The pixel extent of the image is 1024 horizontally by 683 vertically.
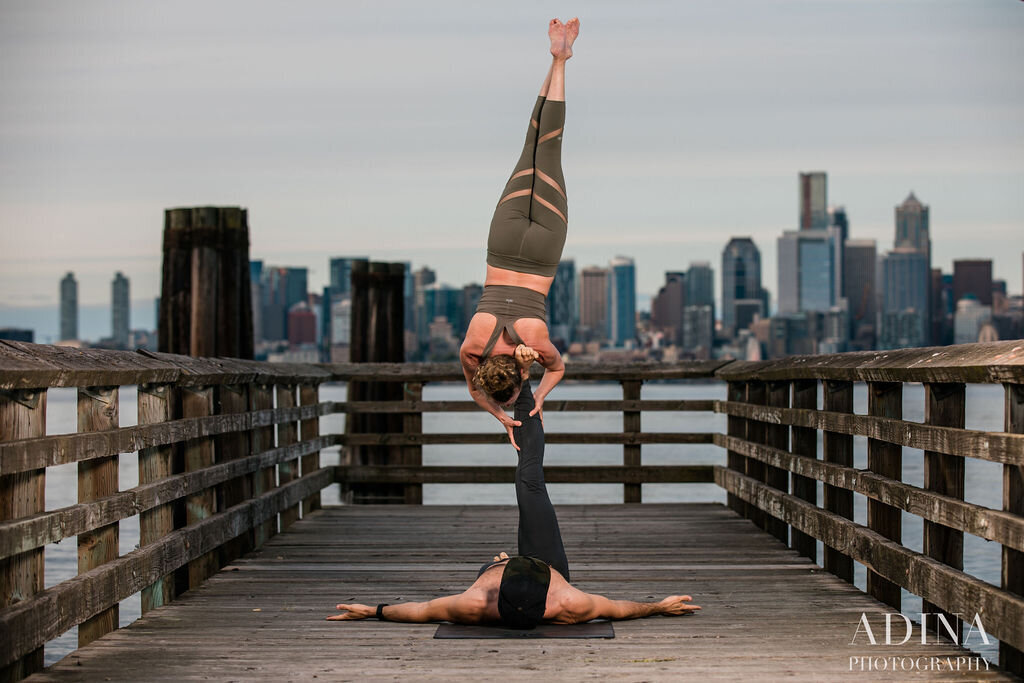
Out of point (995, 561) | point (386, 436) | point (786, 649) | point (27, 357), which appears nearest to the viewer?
point (27, 357)

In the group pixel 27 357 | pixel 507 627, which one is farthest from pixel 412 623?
pixel 27 357

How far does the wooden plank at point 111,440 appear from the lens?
4280 mm

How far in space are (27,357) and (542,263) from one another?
247 cm

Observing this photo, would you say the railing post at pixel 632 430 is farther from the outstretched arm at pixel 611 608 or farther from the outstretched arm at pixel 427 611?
the outstretched arm at pixel 427 611

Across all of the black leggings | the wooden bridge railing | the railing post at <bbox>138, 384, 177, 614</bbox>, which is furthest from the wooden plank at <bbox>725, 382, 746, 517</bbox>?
the railing post at <bbox>138, 384, 177, 614</bbox>

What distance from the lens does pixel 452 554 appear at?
771 centimetres

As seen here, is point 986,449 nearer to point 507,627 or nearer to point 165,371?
point 507,627

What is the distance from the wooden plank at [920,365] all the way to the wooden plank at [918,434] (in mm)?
198

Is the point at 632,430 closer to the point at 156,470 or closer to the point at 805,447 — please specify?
the point at 805,447

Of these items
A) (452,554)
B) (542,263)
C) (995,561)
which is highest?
(542,263)

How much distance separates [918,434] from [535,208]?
6.85ft

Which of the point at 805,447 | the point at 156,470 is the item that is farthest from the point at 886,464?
the point at 156,470

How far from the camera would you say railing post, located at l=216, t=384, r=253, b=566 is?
712 cm

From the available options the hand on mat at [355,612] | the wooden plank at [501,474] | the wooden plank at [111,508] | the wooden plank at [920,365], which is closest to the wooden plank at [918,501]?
the wooden plank at [920,365]
